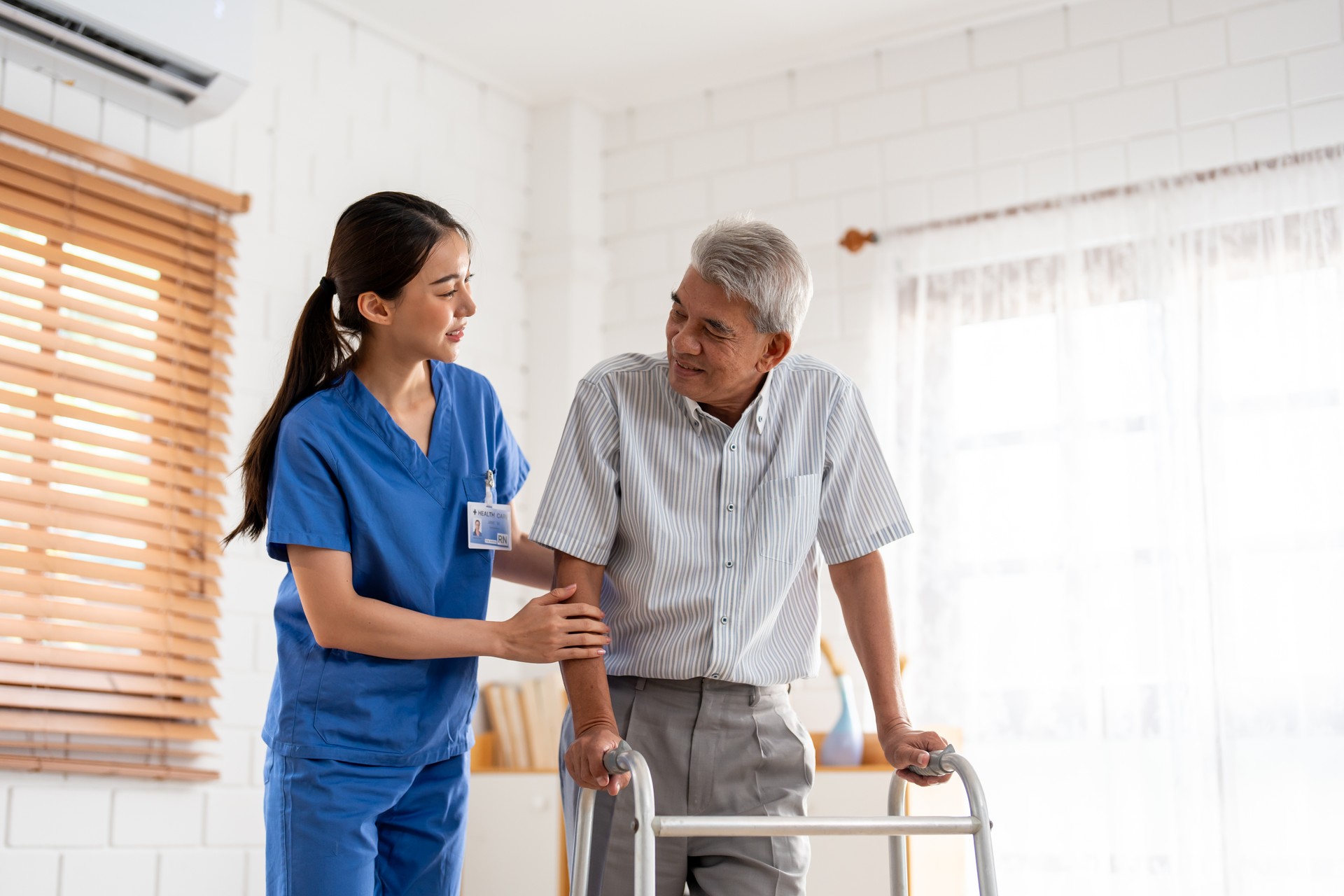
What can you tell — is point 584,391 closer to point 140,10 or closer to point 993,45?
point 140,10

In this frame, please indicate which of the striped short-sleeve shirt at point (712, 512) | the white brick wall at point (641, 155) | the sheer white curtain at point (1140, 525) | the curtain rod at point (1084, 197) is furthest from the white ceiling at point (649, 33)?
the striped short-sleeve shirt at point (712, 512)

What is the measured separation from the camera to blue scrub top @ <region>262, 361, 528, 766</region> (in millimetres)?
1791

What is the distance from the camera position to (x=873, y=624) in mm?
1973

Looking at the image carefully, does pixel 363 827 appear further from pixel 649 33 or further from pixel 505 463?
pixel 649 33

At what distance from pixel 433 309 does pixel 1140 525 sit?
2.44 m

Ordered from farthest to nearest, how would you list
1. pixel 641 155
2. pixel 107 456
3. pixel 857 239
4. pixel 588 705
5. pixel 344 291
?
pixel 641 155
pixel 857 239
pixel 107 456
pixel 344 291
pixel 588 705

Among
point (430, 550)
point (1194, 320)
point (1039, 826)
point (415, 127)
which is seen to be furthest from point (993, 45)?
point (430, 550)

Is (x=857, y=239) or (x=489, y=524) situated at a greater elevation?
(x=857, y=239)

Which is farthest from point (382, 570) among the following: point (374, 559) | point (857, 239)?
point (857, 239)

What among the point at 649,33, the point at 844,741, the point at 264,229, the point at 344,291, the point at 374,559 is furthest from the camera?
the point at 649,33

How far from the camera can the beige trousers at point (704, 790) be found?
181 cm

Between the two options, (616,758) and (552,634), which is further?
(552,634)

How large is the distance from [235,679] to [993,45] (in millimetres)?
2995

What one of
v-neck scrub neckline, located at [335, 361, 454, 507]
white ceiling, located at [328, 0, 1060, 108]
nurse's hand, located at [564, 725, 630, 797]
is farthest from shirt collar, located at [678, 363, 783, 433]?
white ceiling, located at [328, 0, 1060, 108]
